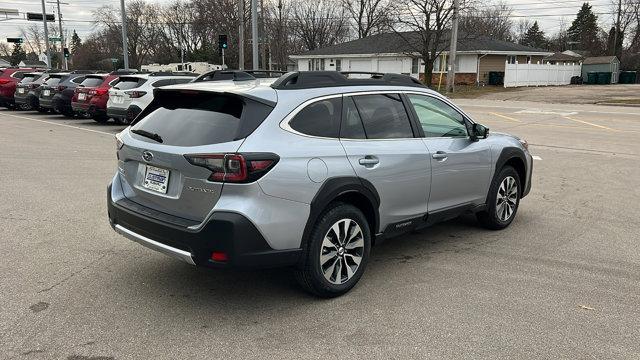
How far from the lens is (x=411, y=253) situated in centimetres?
530

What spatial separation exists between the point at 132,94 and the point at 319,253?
12.4m

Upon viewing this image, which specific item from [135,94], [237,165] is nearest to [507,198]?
[237,165]

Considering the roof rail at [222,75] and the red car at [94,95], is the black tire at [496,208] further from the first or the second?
the red car at [94,95]

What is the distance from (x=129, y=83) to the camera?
1536cm

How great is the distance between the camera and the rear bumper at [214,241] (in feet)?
11.6

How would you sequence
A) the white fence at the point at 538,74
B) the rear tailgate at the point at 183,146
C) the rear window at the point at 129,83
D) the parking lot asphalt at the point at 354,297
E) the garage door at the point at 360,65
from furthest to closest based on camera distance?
1. the garage door at the point at 360,65
2. the white fence at the point at 538,74
3. the rear window at the point at 129,83
4. the rear tailgate at the point at 183,146
5. the parking lot asphalt at the point at 354,297

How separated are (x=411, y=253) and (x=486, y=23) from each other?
267 feet

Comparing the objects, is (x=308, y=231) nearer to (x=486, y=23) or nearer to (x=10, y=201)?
(x=10, y=201)

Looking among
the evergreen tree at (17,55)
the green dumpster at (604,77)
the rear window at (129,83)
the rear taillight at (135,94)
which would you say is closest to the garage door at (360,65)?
the green dumpster at (604,77)

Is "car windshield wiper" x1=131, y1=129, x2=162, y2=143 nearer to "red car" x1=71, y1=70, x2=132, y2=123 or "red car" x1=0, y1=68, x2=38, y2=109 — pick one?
"red car" x1=71, y1=70, x2=132, y2=123

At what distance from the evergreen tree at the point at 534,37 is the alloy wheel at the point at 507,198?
102 meters

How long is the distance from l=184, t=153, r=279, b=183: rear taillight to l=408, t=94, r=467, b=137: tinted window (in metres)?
1.93

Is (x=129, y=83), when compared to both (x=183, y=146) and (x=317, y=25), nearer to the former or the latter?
(x=183, y=146)

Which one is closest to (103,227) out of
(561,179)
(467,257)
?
(467,257)
